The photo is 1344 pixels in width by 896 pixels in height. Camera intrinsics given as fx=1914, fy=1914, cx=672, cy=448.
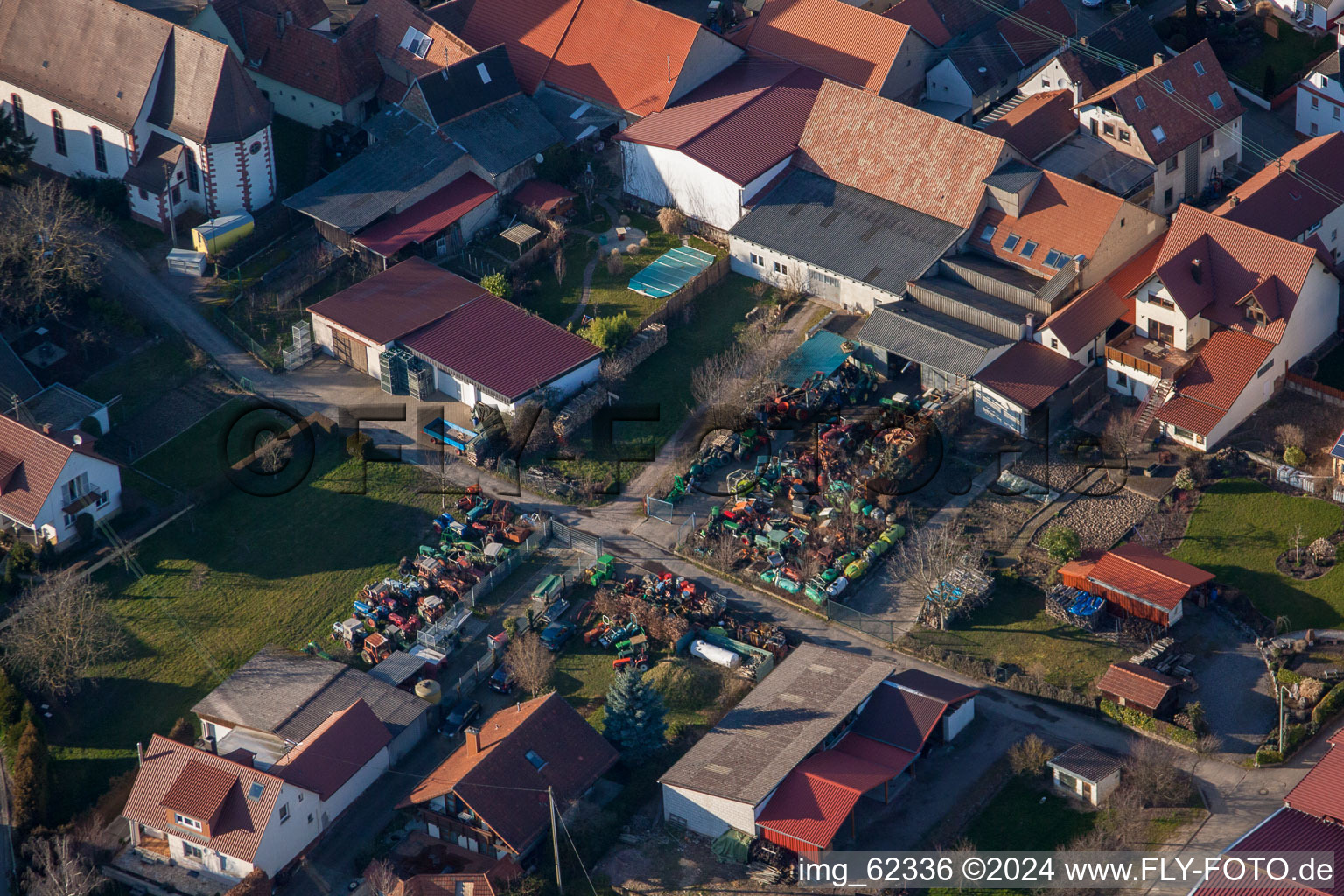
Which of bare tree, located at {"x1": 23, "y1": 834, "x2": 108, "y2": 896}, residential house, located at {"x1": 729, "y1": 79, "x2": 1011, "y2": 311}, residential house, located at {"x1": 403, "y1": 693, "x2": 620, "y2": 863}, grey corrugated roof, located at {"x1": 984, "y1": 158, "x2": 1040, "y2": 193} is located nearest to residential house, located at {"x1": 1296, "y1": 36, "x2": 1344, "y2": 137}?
grey corrugated roof, located at {"x1": 984, "y1": 158, "x2": 1040, "y2": 193}

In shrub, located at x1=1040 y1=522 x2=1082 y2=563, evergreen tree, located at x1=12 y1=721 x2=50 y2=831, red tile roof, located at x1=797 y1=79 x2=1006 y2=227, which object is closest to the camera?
evergreen tree, located at x1=12 y1=721 x2=50 y2=831

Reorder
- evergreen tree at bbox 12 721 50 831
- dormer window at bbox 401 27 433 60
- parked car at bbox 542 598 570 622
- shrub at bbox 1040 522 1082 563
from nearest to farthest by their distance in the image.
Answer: evergreen tree at bbox 12 721 50 831 < parked car at bbox 542 598 570 622 < shrub at bbox 1040 522 1082 563 < dormer window at bbox 401 27 433 60

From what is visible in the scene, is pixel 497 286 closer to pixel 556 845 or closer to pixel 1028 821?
pixel 556 845

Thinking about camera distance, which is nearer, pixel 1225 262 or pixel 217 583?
pixel 217 583

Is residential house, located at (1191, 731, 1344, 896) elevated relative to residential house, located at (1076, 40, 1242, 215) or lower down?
lower down

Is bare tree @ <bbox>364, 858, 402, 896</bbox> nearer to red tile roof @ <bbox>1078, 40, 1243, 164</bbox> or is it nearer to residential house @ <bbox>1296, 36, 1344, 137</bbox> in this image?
red tile roof @ <bbox>1078, 40, 1243, 164</bbox>

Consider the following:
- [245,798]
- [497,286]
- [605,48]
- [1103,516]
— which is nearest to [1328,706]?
[1103,516]
